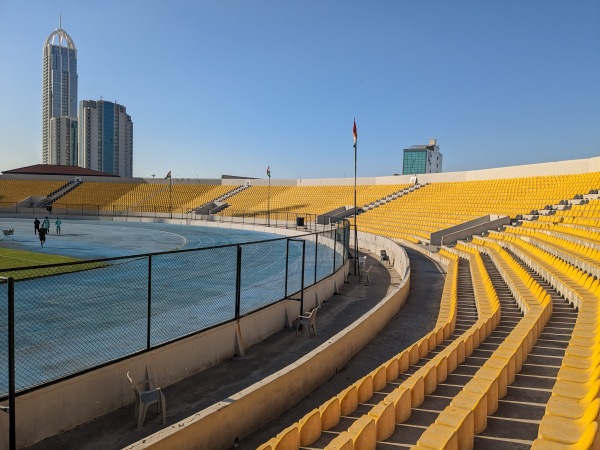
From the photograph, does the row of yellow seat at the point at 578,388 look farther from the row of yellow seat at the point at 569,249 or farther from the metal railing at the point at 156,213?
the metal railing at the point at 156,213

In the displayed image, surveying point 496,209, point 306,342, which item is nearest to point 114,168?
point 496,209

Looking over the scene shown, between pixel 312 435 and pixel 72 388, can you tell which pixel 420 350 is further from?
pixel 72 388

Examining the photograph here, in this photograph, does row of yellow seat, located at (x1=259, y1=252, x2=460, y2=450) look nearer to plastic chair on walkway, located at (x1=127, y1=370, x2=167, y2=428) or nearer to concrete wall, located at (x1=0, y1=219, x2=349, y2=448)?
plastic chair on walkway, located at (x1=127, y1=370, x2=167, y2=428)

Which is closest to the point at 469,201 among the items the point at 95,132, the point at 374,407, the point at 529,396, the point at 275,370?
the point at 275,370

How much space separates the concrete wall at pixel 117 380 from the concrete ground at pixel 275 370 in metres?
0.15

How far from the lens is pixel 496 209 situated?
30812mm

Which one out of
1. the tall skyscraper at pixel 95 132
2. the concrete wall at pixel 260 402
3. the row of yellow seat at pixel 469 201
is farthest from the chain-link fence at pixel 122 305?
the tall skyscraper at pixel 95 132

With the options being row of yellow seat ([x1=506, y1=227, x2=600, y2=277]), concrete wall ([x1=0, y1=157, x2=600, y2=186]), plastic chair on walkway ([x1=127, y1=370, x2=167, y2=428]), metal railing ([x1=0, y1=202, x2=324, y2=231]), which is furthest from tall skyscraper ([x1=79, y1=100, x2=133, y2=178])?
plastic chair on walkway ([x1=127, y1=370, x2=167, y2=428])

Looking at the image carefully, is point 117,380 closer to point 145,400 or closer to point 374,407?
point 145,400

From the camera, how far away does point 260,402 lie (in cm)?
643

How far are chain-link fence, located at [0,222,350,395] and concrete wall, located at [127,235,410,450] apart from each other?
2157 mm

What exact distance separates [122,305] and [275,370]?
5.39 m

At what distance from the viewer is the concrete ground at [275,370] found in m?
6.18

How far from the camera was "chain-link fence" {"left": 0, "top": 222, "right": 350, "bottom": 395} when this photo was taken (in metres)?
8.03
